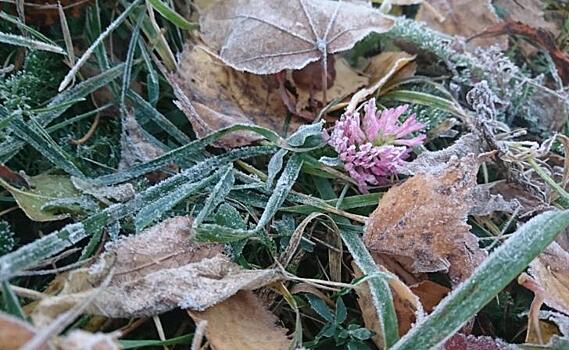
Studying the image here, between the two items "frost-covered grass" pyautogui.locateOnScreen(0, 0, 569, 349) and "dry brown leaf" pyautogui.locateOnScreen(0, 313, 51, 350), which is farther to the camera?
"frost-covered grass" pyautogui.locateOnScreen(0, 0, 569, 349)

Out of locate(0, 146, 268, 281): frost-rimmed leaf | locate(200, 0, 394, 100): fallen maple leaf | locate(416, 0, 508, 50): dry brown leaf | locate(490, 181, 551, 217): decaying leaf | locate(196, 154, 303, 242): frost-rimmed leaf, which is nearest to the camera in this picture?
locate(0, 146, 268, 281): frost-rimmed leaf

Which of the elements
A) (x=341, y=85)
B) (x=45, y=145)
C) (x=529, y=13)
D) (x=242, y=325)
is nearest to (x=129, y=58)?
(x=45, y=145)

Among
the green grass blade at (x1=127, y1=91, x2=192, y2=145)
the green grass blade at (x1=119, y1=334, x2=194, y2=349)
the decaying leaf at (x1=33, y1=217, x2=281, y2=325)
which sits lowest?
the green grass blade at (x1=119, y1=334, x2=194, y2=349)

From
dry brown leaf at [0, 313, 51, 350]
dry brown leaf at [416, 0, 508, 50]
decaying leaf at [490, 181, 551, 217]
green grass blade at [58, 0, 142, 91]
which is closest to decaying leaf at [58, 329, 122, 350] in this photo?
dry brown leaf at [0, 313, 51, 350]

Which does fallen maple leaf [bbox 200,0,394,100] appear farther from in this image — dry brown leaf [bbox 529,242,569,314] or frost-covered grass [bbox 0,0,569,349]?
dry brown leaf [bbox 529,242,569,314]

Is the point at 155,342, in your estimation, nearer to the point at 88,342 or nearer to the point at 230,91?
the point at 88,342

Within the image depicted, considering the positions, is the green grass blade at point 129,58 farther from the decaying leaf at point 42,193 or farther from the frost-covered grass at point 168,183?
the decaying leaf at point 42,193
